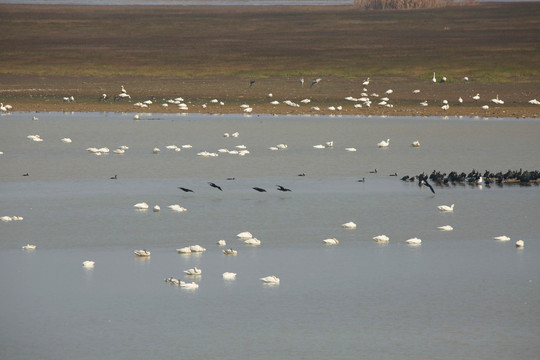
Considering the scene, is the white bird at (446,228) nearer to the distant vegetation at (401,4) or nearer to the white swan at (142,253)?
the white swan at (142,253)

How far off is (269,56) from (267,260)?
49446 mm

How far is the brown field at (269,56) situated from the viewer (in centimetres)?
4703

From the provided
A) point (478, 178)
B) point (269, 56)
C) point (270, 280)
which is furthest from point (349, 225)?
point (269, 56)

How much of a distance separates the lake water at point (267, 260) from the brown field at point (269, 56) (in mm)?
16579

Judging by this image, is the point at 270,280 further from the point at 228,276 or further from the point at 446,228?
the point at 446,228

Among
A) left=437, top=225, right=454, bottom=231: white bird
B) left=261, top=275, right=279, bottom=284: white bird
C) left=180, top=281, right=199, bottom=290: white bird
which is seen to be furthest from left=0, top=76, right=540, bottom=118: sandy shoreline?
left=180, top=281, right=199, bottom=290: white bird

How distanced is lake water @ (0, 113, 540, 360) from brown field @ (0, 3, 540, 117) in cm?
1658

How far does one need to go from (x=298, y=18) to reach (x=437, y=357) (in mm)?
79476

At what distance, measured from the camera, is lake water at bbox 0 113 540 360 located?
11328 mm

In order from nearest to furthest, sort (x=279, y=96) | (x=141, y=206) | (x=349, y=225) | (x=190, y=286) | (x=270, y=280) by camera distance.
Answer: (x=190, y=286), (x=270, y=280), (x=349, y=225), (x=141, y=206), (x=279, y=96)

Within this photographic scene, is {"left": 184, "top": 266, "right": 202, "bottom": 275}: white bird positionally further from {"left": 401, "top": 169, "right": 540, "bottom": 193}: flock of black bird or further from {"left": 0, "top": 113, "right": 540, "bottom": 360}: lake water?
{"left": 401, "top": 169, "right": 540, "bottom": 193}: flock of black bird

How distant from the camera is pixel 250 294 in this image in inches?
518

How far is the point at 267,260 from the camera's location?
49.8 ft

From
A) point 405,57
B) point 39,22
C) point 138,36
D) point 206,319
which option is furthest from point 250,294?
point 39,22
